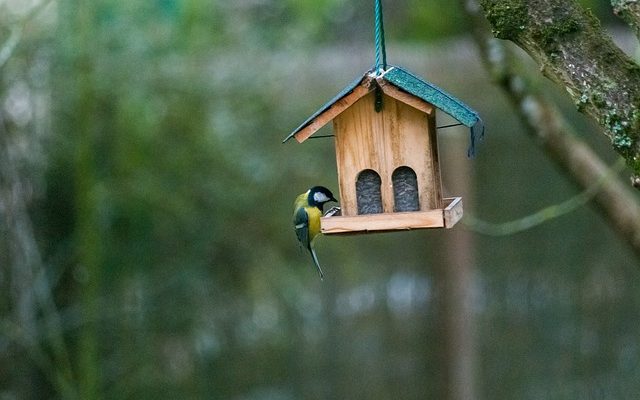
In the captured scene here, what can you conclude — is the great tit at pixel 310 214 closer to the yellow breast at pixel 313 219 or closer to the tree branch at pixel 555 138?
the yellow breast at pixel 313 219

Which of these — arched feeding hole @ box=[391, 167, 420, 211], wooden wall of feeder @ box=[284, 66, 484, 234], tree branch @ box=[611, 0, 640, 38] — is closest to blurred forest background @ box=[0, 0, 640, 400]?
wooden wall of feeder @ box=[284, 66, 484, 234]

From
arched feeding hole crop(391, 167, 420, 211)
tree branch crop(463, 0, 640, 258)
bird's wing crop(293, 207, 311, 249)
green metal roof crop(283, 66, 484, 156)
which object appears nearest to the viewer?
green metal roof crop(283, 66, 484, 156)

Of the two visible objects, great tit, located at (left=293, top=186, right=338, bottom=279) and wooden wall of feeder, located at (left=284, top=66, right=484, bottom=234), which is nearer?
wooden wall of feeder, located at (left=284, top=66, right=484, bottom=234)

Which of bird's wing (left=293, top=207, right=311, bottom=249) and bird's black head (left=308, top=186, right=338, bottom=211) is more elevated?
bird's black head (left=308, top=186, right=338, bottom=211)

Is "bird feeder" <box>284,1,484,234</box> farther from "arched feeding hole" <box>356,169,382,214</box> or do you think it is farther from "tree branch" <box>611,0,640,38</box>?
"tree branch" <box>611,0,640,38</box>

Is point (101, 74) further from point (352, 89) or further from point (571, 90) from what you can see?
point (571, 90)

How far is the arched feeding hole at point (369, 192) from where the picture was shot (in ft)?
6.70

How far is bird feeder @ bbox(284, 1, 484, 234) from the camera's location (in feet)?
6.23

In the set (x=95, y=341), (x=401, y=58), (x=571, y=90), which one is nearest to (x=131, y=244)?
(x=95, y=341)

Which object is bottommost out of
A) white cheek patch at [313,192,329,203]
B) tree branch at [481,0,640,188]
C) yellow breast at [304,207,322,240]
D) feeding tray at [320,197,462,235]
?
feeding tray at [320,197,462,235]

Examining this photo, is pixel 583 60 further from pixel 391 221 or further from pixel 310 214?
pixel 310 214

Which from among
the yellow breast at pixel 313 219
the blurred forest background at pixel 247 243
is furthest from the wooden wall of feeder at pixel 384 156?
the blurred forest background at pixel 247 243

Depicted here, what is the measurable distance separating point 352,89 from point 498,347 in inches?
119

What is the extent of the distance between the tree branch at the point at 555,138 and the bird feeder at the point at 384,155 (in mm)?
1038
